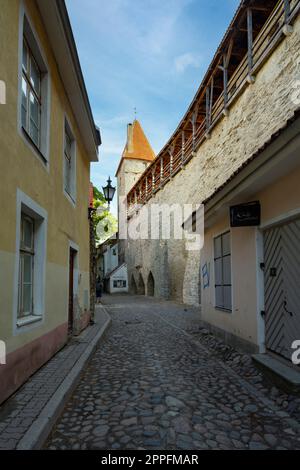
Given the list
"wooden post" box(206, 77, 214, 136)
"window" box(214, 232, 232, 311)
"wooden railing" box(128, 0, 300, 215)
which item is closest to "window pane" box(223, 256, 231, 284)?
"window" box(214, 232, 232, 311)

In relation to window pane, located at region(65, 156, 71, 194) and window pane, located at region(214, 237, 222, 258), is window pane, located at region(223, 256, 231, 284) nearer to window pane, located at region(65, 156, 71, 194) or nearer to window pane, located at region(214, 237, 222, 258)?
window pane, located at region(214, 237, 222, 258)

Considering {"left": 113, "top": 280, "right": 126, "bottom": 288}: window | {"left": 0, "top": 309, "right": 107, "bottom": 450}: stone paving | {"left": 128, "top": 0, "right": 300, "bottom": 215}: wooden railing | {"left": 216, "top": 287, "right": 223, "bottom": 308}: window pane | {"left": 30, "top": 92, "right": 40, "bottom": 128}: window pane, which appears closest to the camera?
{"left": 0, "top": 309, "right": 107, "bottom": 450}: stone paving

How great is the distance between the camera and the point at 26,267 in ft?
16.1

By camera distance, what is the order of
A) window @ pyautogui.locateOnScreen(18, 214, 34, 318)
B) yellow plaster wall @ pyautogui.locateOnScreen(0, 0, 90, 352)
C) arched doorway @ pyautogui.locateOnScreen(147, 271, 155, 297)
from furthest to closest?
1. arched doorway @ pyautogui.locateOnScreen(147, 271, 155, 297)
2. window @ pyautogui.locateOnScreen(18, 214, 34, 318)
3. yellow plaster wall @ pyautogui.locateOnScreen(0, 0, 90, 352)

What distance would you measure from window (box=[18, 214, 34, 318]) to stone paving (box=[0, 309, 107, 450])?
84 cm

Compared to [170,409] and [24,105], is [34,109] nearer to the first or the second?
[24,105]

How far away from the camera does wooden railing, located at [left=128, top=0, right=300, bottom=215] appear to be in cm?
1091

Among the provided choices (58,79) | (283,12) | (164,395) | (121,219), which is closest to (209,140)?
(283,12)

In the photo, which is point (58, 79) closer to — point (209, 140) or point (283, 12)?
point (283, 12)

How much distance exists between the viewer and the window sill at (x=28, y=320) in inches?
164

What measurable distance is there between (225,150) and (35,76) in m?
11.7

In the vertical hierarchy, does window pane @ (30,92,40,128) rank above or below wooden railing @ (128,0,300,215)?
below

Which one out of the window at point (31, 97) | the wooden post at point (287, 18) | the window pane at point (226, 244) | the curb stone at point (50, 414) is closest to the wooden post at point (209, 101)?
the wooden post at point (287, 18)

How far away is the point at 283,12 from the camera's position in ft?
35.2
